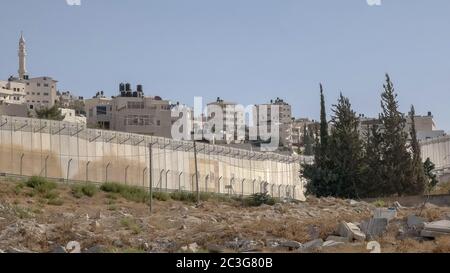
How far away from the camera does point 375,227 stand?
1560cm

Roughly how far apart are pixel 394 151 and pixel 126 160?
2123cm

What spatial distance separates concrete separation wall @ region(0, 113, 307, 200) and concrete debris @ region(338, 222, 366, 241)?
3264 cm

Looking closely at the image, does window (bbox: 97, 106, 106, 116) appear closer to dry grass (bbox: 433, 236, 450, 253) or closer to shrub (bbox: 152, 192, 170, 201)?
shrub (bbox: 152, 192, 170, 201)

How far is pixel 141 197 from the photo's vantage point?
4391 centimetres

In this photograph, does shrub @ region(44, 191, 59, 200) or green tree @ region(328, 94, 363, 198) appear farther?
green tree @ region(328, 94, 363, 198)

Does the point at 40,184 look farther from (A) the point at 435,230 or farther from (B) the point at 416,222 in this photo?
(A) the point at 435,230

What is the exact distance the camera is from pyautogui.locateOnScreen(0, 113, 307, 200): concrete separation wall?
145 feet

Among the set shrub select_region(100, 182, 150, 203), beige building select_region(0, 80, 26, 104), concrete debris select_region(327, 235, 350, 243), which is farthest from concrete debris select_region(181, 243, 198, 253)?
beige building select_region(0, 80, 26, 104)

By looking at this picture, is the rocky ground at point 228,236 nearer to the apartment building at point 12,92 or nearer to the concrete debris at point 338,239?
the concrete debris at point 338,239

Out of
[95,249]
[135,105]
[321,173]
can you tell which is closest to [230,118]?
[135,105]

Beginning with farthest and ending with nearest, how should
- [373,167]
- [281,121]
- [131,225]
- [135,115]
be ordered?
1. [281,121]
2. [135,115]
3. [373,167]
4. [131,225]

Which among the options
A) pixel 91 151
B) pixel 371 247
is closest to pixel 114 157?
pixel 91 151

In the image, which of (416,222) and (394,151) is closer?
(416,222)

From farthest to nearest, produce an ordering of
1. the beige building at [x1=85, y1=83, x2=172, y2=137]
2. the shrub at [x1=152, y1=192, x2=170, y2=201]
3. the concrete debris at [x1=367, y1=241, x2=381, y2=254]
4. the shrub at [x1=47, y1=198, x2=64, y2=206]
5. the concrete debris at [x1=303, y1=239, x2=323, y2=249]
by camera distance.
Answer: the beige building at [x1=85, y1=83, x2=172, y2=137]
the shrub at [x1=152, y1=192, x2=170, y2=201]
the shrub at [x1=47, y1=198, x2=64, y2=206]
the concrete debris at [x1=303, y1=239, x2=323, y2=249]
the concrete debris at [x1=367, y1=241, x2=381, y2=254]
